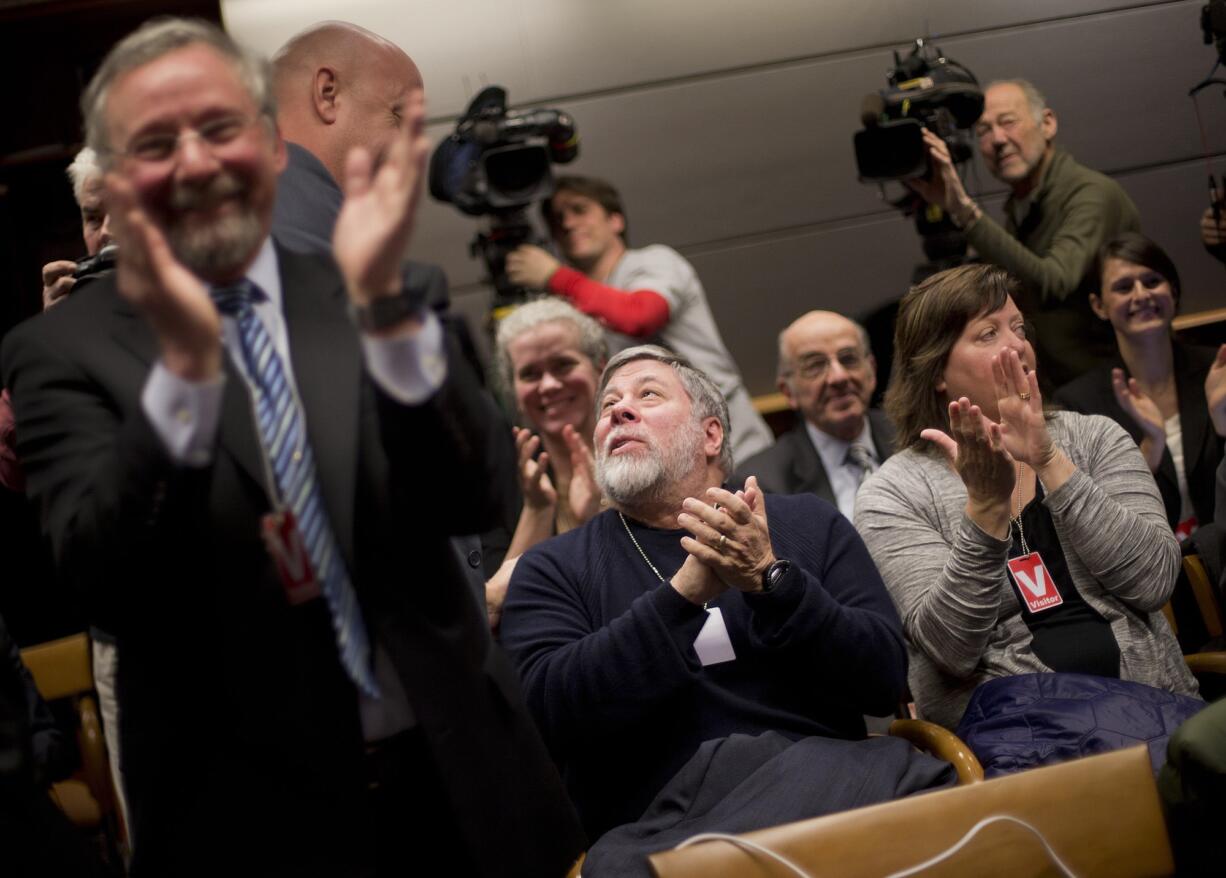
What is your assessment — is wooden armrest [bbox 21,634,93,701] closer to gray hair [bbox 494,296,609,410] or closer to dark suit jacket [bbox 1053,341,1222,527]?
gray hair [bbox 494,296,609,410]

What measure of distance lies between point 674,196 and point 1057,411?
7.86 ft

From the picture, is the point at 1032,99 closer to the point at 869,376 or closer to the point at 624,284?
the point at 869,376

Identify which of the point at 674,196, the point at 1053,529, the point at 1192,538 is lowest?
the point at 1192,538

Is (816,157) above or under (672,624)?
above

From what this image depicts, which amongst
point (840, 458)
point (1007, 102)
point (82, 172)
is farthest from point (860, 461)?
point (82, 172)

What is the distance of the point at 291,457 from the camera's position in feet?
3.01

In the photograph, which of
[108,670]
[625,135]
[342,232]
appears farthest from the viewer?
[625,135]

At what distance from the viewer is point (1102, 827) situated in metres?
1.38

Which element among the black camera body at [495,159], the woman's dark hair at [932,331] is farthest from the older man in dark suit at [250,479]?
the black camera body at [495,159]

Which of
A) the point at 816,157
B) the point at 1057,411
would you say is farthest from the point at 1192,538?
the point at 816,157

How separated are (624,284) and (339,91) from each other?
1.87m

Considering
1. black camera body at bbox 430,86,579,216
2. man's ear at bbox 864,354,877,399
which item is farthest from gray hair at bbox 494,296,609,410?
man's ear at bbox 864,354,877,399

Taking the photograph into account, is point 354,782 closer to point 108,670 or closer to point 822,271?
point 108,670

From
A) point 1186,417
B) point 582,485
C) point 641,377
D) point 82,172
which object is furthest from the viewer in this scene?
point 1186,417
